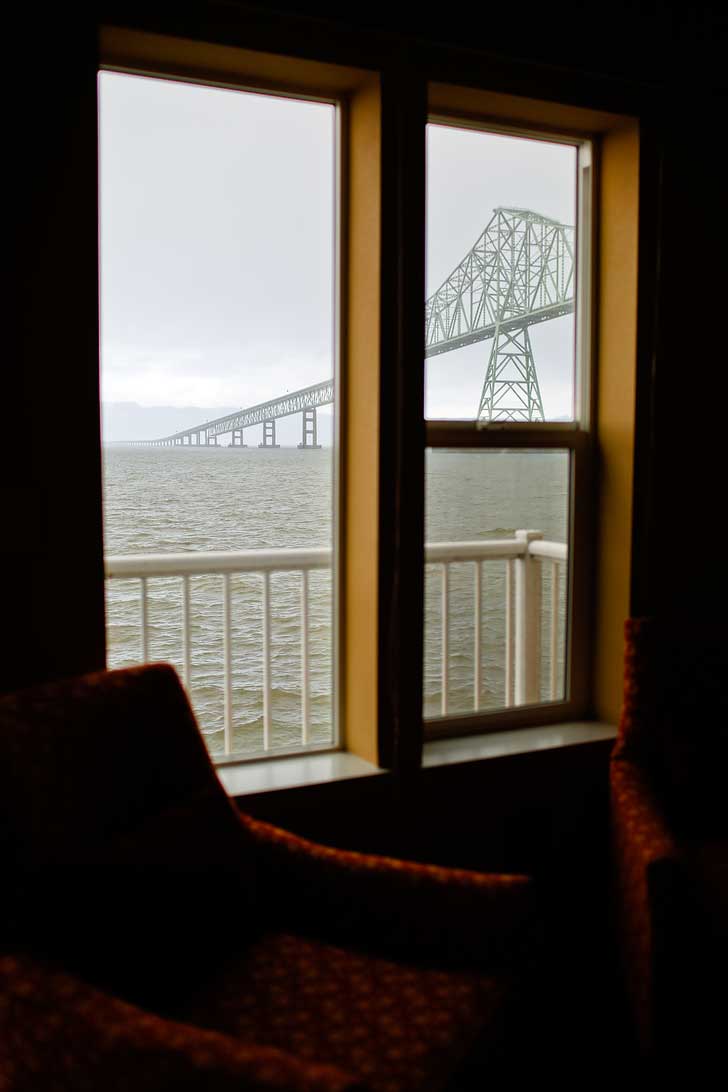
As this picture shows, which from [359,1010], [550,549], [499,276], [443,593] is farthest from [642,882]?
[499,276]

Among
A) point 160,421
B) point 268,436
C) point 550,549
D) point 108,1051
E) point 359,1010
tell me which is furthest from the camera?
point 550,549

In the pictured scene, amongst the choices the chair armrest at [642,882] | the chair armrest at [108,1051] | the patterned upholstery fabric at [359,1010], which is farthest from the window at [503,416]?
the chair armrest at [108,1051]

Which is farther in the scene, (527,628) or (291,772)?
(527,628)

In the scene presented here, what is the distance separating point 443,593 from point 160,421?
3.37 feet

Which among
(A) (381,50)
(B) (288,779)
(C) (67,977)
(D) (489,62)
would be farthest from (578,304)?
(C) (67,977)

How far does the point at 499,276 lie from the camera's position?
2826 millimetres

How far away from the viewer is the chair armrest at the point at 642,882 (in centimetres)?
195

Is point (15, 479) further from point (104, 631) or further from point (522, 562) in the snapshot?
point (522, 562)

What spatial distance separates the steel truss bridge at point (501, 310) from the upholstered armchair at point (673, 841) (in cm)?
83

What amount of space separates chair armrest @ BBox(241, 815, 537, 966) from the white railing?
0.94m

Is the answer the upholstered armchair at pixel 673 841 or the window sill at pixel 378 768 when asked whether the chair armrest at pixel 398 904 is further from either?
the window sill at pixel 378 768

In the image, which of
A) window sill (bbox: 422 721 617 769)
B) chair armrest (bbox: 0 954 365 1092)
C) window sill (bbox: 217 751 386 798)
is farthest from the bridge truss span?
chair armrest (bbox: 0 954 365 1092)

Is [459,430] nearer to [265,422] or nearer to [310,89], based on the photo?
[265,422]

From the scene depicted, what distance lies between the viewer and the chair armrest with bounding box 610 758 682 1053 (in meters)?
1.95
